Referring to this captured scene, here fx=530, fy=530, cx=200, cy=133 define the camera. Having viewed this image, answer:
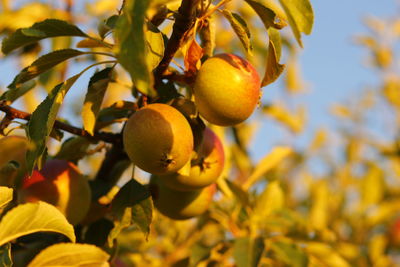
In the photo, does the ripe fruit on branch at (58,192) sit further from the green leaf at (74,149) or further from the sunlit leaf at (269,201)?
the sunlit leaf at (269,201)

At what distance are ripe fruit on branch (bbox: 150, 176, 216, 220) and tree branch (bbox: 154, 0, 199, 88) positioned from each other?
16.8 inches

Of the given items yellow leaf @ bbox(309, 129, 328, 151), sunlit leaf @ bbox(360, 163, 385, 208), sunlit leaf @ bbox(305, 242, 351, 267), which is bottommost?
yellow leaf @ bbox(309, 129, 328, 151)

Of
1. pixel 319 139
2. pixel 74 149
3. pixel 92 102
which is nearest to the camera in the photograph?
pixel 92 102

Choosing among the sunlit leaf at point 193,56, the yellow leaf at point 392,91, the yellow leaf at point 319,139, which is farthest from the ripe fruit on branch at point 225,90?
the yellow leaf at point 392,91

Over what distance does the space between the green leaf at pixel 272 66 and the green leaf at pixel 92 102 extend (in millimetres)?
419

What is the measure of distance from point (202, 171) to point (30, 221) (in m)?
0.47

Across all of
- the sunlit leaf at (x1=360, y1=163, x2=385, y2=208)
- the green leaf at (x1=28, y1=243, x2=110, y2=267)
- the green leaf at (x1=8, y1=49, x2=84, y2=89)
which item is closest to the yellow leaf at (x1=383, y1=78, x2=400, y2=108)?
the sunlit leaf at (x1=360, y1=163, x2=385, y2=208)

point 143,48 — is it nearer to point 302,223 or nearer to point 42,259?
point 42,259

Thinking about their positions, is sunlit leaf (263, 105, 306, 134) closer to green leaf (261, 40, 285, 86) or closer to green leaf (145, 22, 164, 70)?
green leaf (261, 40, 285, 86)

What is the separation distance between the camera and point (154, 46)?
3.76 feet

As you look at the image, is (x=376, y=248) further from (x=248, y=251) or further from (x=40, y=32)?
(x=40, y=32)

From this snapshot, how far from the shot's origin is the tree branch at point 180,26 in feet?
3.80

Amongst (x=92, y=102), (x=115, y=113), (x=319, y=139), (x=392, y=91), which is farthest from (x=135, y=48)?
(x=392, y=91)

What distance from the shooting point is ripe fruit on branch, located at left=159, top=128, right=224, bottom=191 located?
1391mm
